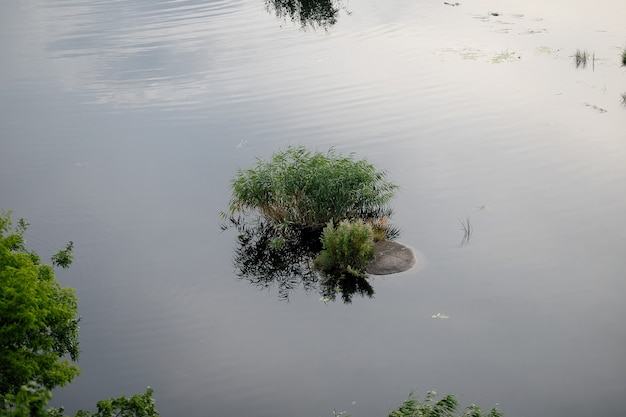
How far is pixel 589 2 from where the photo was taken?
151ft

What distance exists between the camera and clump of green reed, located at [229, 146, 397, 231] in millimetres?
22219

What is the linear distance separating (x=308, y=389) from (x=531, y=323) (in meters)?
5.86

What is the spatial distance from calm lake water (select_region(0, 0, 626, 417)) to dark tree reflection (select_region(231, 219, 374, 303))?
417 mm

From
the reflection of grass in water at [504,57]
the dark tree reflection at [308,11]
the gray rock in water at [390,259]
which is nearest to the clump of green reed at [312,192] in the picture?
the gray rock in water at [390,259]

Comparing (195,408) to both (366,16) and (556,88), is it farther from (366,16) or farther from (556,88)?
(366,16)

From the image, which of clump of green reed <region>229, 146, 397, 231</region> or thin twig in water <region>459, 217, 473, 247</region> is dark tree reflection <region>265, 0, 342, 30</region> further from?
thin twig in water <region>459, 217, 473, 247</region>

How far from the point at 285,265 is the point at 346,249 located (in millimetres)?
2322

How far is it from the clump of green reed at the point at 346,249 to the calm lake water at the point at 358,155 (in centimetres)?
71

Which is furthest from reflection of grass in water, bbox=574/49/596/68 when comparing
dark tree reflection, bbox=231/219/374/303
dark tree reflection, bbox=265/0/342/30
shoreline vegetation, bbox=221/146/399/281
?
dark tree reflection, bbox=231/219/374/303

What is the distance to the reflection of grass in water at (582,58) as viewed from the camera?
3534 centimetres

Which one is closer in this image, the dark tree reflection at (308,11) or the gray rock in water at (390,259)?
the gray rock in water at (390,259)

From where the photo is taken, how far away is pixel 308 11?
4738cm

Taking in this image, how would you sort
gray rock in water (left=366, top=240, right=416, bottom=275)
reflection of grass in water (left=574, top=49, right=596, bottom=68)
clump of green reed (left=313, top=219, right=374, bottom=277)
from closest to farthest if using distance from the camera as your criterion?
clump of green reed (left=313, top=219, right=374, bottom=277)
gray rock in water (left=366, top=240, right=416, bottom=275)
reflection of grass in water (left=574, top=49, right=596, bottom=68)

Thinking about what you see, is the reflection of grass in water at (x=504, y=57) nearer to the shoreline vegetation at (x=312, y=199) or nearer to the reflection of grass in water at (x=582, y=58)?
the reflection of grass in water at (x=582, y=58)
